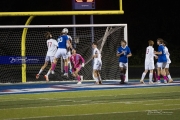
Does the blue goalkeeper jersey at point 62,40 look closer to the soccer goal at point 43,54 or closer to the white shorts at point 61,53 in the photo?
the white shorts at point 61,53

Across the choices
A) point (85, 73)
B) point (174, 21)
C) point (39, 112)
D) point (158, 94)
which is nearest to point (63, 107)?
point (39, 112)

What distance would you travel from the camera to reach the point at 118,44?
28.4 meters

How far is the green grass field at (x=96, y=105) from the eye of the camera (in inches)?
559

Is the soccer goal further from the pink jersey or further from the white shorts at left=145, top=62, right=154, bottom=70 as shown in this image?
the white shorts at left=145, top=62, right=154, bottom=70

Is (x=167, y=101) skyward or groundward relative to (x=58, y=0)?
groundward

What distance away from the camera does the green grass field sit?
1420 cm

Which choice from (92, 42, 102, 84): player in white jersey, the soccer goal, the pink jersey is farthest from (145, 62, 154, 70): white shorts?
the soccer goal

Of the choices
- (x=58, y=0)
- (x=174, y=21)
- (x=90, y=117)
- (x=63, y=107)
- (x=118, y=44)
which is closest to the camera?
(x=90, y=117)

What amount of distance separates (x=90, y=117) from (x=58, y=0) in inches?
1743

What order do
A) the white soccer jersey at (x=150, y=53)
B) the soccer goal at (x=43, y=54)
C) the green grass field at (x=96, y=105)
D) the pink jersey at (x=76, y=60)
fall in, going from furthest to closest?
the soccer goal at (x=43, y=54), the pink jersey at (x=76, y=60), the white soccer jersey at (x=150, y=53), the green grass field at (x=96, y=105)

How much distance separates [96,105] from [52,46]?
1141 centimetres

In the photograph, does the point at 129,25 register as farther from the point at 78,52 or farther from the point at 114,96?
the point at 114,96

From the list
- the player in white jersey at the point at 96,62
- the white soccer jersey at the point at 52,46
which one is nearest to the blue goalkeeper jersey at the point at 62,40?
the white soccer jersey at the point at 52,46

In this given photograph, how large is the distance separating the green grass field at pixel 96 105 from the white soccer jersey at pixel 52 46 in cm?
628
